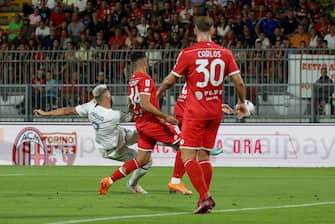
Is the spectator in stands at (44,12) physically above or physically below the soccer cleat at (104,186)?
above

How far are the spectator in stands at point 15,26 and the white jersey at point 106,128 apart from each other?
45.2 ft

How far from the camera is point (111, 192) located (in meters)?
16.8

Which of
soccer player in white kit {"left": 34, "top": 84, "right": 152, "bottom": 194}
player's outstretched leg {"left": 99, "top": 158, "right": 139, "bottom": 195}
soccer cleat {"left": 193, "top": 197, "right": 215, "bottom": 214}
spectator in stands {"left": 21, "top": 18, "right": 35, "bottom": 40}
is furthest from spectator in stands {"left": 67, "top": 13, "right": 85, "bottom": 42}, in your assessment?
soccer cleat {"left": 193, "top": 197, "right": 215, "bottom": 214}

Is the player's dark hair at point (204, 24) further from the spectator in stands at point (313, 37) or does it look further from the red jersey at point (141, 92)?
the spectator in stands at point (313, 37)

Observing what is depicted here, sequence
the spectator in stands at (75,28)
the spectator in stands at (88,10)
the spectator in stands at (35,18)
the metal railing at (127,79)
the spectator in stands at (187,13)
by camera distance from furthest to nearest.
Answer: the spectator in stands at (35,18)
the spectator in stands at (88,10)
the spectator in stands at (75,28)
the spectator in stands at (187,13)
the metal railing at (127,79)

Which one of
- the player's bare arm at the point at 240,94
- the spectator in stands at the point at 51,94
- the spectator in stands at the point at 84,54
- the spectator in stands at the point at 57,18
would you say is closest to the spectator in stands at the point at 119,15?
the spectator in stands at the point at 57,18

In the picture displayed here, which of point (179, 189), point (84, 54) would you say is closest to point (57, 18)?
point (84, 54)

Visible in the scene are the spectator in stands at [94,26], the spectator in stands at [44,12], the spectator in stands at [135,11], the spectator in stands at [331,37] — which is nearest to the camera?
the spectator in stands at [331,37]

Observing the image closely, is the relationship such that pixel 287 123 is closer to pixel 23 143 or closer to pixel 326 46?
pixel 326 46

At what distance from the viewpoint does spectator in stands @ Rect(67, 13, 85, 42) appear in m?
31.0

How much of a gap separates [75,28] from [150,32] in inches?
102

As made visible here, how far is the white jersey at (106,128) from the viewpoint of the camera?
58.9 ft

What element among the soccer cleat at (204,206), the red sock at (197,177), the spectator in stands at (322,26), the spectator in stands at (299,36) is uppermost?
the spectator in stands at (322,26)

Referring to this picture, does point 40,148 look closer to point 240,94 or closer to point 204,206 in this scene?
point 240,94
